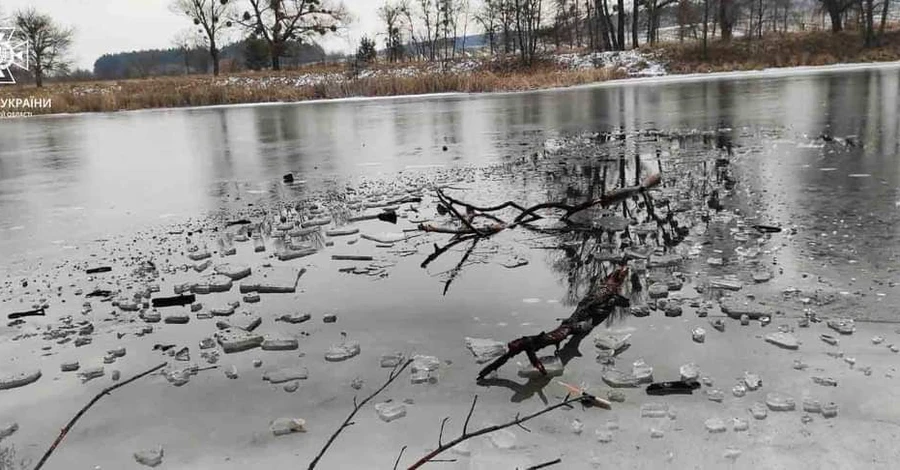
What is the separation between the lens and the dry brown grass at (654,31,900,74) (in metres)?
41.3

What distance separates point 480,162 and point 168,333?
236 inches

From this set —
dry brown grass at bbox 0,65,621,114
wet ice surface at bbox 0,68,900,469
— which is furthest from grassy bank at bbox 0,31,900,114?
wet ice surface at bbox 0,68,900,469

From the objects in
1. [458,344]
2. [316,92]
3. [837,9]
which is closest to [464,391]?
[458,344]

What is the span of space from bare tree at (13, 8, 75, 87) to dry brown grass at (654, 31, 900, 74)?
48487mm

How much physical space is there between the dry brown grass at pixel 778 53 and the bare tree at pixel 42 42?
4849cm

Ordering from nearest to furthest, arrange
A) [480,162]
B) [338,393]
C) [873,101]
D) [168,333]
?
[338,393]
[168,333]
[480,162]
[873,101]

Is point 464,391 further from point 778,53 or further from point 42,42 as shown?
point 42,42

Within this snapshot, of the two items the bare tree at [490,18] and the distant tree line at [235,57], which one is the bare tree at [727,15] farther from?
the distant tree line at [235,57]

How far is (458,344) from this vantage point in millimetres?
3354

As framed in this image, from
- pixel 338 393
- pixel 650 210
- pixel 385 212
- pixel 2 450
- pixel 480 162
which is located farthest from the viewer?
pixel 480 162

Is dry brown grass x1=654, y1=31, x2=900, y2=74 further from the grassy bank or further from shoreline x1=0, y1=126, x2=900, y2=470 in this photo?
shoreline x1=0, y1=126, x2=900, y2=470

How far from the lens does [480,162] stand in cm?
914

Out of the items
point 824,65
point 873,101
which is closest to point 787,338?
point 873,101

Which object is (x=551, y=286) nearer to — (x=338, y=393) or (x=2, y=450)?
(x=338, y=393)
